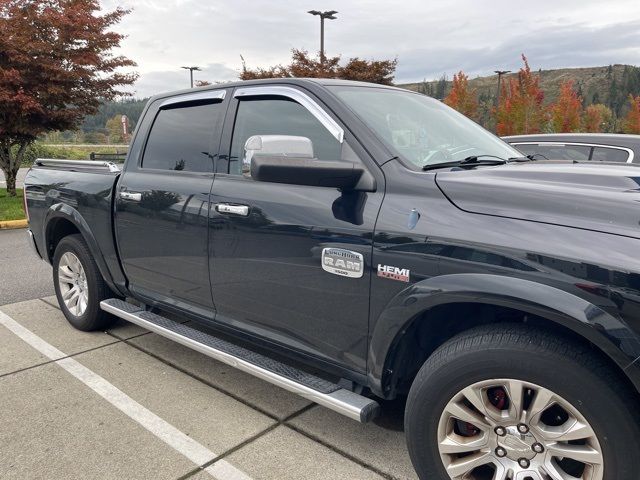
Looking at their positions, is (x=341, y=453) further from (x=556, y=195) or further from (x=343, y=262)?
(x=556, y=195)

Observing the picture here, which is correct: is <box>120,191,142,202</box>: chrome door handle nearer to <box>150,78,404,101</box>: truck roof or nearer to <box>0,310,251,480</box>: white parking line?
<box>150,78,404,101</box>: truck roof

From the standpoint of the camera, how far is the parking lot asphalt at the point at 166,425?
2.59 meters

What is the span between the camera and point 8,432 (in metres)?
2.90

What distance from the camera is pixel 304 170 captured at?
2277mm

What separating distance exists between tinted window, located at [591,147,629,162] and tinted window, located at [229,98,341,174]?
11.4ft

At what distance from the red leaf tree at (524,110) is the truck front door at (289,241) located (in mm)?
19809

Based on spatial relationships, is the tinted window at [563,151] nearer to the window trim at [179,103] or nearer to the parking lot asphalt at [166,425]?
the window trim at [179,103]

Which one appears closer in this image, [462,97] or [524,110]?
[524,110]

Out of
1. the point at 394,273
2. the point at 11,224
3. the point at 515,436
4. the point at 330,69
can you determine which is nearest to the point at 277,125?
the point at 394,273

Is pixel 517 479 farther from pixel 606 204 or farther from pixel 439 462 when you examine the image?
pixel 606 204

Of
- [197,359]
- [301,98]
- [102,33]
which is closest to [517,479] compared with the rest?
[301,98]

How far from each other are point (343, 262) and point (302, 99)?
950 mm

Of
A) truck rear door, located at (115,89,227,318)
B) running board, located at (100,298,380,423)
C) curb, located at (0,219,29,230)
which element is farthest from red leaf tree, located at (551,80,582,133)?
running board, located at (100,298,380,423)

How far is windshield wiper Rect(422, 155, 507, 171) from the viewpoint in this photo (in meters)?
2.56
